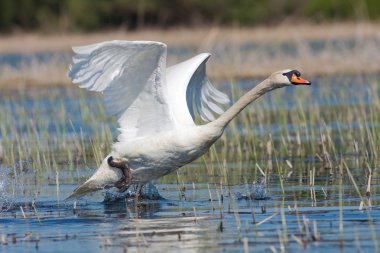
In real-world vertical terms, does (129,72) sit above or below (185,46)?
below

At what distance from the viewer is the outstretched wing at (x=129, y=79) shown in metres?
9.55

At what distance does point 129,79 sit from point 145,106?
0.37 metres

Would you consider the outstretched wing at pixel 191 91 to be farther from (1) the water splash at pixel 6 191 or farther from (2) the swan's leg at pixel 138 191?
(1) the water splash at pixel 6 191

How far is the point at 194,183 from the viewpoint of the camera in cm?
1091

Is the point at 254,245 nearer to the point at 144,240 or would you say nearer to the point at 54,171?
the point at 144,240

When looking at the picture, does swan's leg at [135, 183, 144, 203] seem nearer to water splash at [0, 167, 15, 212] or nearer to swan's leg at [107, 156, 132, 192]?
swan's leg at [107, 156, 132, 192]

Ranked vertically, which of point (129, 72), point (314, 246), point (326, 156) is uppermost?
point (129, 72)

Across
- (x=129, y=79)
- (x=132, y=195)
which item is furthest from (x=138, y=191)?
(x=129, y=79)

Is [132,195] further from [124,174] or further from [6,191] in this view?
[6,191]

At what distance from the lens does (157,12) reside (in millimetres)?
50125

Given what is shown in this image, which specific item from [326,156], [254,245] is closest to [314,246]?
[254,245]

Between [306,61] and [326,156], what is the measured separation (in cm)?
1160

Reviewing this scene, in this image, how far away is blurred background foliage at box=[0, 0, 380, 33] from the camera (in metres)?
46.4

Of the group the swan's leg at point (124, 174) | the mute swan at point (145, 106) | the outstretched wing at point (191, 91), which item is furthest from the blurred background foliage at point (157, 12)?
the swan's leg at point (124, 174)
